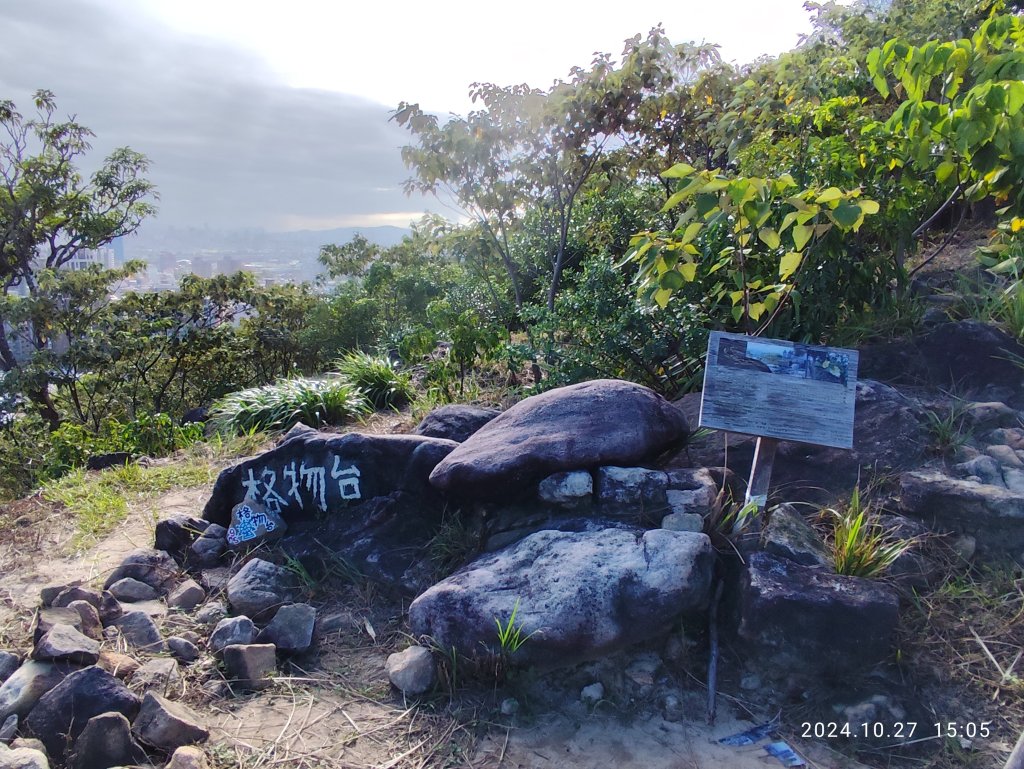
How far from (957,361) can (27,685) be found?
4895 millimetres

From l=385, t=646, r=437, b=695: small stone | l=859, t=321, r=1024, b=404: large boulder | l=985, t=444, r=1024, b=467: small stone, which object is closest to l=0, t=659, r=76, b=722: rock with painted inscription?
l=385, t=646, r=437, b=695: small stone

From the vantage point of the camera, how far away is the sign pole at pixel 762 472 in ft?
10.8

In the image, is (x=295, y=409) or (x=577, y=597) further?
(x=295, y=409)

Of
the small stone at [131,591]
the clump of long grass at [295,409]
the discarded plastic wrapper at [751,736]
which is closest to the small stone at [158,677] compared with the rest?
the small stone at [131,591]

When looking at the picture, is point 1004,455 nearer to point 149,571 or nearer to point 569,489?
point 569,489

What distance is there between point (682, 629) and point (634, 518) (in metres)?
0.57

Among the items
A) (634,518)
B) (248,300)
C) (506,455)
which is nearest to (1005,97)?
(634,518)

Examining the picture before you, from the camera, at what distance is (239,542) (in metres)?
4.02

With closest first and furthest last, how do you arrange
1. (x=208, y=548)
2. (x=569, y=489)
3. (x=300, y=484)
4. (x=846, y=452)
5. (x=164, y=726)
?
(x=164, y=726)
(x=569, y=489)
(x=846, y=452)
(x=208, y=548)
(x=300, y=484)

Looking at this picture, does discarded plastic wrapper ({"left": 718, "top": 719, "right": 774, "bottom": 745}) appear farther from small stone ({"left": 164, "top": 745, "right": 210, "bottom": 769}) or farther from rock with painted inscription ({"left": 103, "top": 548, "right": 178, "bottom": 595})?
rock with painted inscription ({"left": 103, "top": 548, "right": 178, "bottom": 595})

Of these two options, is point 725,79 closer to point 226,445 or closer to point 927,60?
point 927,60

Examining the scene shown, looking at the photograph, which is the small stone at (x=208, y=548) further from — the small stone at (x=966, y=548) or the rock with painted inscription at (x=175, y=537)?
the small stone at (x=966, y=548)

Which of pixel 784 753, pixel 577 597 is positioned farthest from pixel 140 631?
pixel 784 753

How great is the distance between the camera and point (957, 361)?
167 inches
